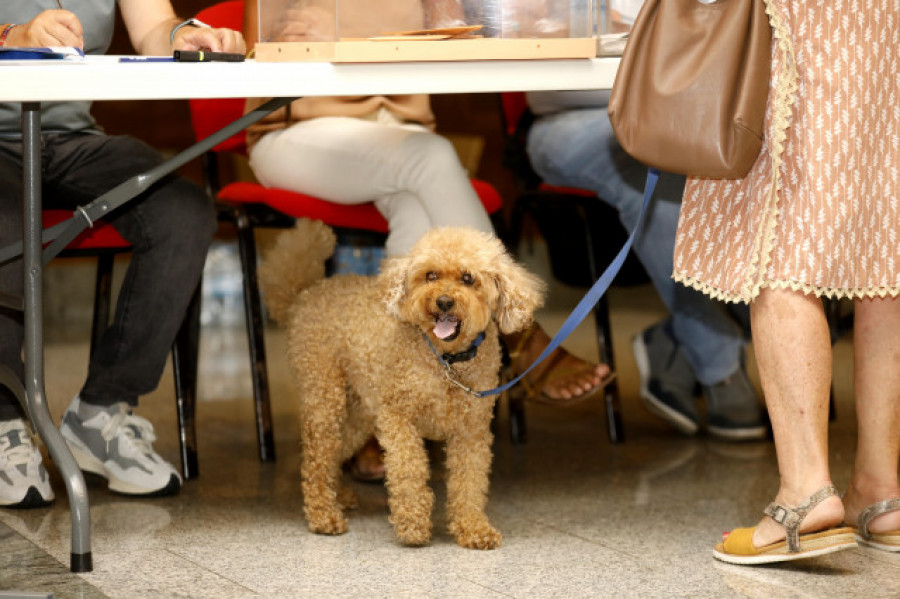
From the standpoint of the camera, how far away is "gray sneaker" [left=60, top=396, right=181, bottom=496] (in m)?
2.29

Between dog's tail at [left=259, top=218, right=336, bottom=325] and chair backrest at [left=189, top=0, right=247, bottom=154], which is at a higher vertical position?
chair backrest at [left=189, top=0, right=247, bottom=154]

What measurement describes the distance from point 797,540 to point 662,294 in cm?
106

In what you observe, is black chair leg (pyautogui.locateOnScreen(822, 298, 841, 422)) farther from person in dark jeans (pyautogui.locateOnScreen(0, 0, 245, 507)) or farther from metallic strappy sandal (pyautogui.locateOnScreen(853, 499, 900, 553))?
person in dark jeans (pyautogui.locateOnScreen(0, 0, 245, 507))

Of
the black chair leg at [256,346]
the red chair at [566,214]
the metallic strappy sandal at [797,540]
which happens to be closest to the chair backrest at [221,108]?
the black chair leg at [256,346]

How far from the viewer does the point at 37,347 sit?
6.17ft

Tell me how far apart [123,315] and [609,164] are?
1.13 meters

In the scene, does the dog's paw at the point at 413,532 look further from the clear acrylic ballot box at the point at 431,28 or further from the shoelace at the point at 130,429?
the clear acrylic ballot box at the point at 431,28

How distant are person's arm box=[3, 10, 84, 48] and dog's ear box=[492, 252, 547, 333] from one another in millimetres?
796

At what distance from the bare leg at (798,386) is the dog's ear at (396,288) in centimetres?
57

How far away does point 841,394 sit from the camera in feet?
10.8

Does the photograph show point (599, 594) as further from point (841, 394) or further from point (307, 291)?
Answer: point (841, 394)

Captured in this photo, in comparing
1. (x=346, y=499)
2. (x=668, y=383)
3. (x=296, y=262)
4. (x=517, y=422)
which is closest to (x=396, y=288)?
(x=296, y=262)

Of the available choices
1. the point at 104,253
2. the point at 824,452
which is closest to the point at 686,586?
the point at 824,452

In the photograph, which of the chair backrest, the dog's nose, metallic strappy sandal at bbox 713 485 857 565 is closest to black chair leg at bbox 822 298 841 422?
metallic strappy sandal at bbox 713 485 857 565
